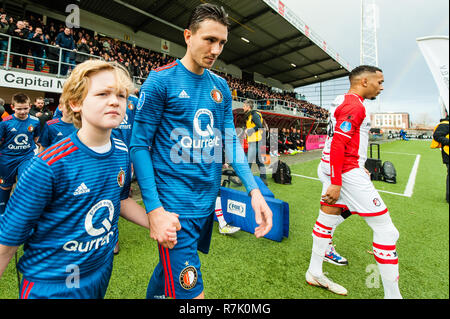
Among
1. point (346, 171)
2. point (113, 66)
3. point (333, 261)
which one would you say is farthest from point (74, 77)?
point (333, 261)

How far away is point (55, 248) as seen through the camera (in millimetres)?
921

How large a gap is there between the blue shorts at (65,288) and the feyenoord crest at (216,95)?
1.11 m

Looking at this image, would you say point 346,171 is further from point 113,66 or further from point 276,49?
point 276,49

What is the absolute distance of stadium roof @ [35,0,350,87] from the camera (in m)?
15.4

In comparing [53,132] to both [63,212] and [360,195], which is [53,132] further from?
[360,195]

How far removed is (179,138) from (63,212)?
0.60 metres

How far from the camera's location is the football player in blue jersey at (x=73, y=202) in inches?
32.8

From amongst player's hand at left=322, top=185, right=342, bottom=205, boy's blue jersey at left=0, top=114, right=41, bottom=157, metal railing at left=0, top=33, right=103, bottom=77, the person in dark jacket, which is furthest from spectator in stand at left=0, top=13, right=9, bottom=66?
the person in dark jacket

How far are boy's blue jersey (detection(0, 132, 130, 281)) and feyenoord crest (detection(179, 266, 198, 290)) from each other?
411 mm

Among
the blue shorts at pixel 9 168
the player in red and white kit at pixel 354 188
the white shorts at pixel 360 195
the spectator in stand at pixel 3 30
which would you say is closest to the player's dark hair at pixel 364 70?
the player in red and white kit at pixel 354 188

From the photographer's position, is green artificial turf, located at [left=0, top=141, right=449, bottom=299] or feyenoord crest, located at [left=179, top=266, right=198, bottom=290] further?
green artificial turf, located at [left=0, top=141, right=449, bottom=299]

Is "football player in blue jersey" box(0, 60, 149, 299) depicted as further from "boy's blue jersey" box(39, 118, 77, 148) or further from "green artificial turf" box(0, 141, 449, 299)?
"boy's blue jersey" box(39, 118, 77, 148)

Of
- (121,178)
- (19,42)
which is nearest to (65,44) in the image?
(19,42)

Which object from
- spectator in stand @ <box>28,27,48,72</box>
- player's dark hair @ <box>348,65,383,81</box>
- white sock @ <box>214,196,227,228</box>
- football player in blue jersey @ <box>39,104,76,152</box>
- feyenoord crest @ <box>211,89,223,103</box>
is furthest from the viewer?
spectator in stand @ <box>28,27,48,72</box>
